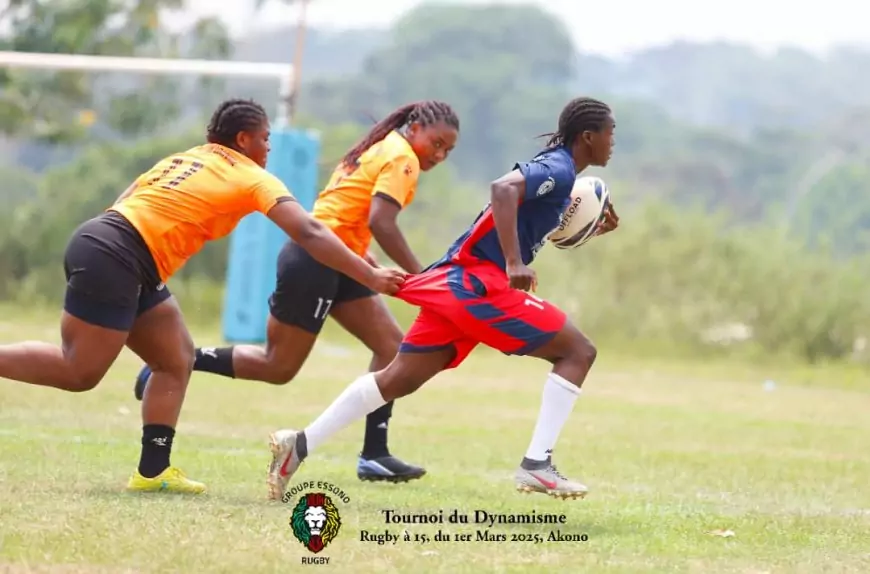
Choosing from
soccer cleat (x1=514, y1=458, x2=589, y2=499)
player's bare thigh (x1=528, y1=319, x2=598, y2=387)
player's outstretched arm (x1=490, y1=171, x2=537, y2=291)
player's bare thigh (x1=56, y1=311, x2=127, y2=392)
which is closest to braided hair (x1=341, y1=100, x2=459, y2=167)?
player's outstretched arm (x1=490, y1=171, x2=537, y2=291)

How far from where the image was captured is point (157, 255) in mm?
7441

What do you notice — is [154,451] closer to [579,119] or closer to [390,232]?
[390,232]

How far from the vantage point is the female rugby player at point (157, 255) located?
23.9 ft

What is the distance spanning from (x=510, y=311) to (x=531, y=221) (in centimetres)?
45

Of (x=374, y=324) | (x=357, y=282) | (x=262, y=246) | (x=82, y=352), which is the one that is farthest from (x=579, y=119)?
(x=262, y=246)

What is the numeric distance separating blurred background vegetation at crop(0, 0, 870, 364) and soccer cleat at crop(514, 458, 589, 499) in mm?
15730

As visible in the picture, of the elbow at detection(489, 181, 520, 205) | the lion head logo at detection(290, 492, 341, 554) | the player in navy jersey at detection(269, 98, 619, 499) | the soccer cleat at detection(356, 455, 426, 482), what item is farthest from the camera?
the soccer cleat at detection(356, 455, 426, 482)

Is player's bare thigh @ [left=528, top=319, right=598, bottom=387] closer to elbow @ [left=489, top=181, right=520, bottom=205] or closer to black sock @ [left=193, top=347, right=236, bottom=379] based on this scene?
elbow @ [left=489, top=181, right=520, bottom=205]

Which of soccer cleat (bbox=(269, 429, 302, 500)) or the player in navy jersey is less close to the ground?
the player in navy jersey

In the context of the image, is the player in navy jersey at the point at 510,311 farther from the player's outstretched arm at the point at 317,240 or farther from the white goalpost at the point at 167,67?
the white goalpost at the point at 167,67

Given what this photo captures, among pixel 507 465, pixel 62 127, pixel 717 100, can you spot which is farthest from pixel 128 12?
pixel 717 100

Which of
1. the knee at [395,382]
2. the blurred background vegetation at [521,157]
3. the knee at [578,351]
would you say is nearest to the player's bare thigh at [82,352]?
the knee at [395,382]

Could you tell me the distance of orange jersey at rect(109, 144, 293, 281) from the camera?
7.37 m

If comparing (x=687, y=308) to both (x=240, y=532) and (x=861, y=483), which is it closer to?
(x=861, y=483)
